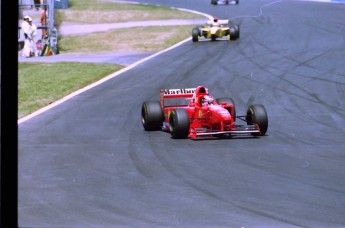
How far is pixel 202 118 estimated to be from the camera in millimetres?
14430

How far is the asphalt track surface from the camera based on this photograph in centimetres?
848

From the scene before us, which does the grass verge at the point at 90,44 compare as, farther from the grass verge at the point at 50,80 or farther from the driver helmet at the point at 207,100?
the driver helmet at the point at 207,100

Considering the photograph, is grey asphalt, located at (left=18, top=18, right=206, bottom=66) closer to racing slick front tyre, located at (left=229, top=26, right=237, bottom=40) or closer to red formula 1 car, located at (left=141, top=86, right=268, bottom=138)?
racing slick front tyre, located at (left=229, top=26, right=237, bottom=40)

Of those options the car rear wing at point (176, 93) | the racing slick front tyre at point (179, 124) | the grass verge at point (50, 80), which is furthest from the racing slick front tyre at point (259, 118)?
the grass verge at point (50, 80)

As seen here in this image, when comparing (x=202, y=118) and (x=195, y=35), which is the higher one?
(x=202, y=118)

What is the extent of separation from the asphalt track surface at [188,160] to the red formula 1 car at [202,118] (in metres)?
0.22

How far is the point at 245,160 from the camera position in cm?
1194

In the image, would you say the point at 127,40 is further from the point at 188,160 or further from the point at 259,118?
the point at 188,160

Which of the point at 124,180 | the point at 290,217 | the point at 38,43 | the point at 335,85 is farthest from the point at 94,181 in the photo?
the point at 38,43

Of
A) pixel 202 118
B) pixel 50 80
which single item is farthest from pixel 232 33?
pixel 202 118

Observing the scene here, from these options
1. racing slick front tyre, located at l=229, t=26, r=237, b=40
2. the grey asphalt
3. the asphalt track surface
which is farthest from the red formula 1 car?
racing slick front tyre, located at l=229, t=26, r=237, b=40

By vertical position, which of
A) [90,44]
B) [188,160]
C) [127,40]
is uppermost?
[188,160]

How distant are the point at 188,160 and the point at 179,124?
1922 millimetres

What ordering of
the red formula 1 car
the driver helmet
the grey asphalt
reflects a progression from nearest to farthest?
the red formula 1 car < the driver helmet < the grey asphalt
